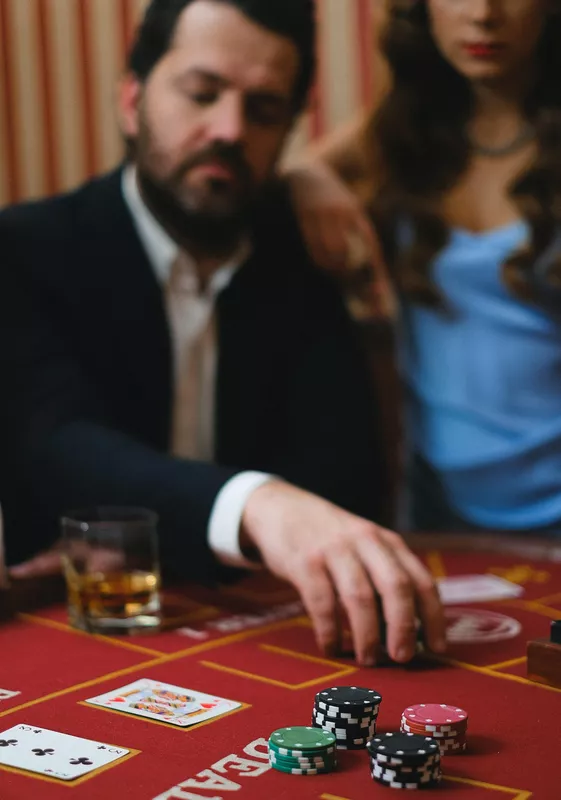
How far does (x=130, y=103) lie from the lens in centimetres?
223

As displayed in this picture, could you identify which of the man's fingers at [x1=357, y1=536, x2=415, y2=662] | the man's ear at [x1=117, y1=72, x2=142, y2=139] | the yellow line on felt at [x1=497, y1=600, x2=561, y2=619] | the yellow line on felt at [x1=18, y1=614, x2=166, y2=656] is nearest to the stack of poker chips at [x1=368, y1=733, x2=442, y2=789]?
the man's fingers at [x1=357, y1=536, x2=415, y2=662]

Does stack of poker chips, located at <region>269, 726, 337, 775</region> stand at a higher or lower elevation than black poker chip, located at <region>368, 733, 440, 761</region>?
lower

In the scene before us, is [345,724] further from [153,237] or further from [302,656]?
[153,237]

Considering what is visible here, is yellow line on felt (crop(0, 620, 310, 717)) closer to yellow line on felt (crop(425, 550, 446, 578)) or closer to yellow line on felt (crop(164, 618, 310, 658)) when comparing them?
yellow line on felt (crop(164, 618, 310, 658))

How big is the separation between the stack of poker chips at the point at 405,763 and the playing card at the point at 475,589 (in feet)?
2.04

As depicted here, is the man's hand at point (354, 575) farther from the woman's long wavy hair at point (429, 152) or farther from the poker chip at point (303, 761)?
the woman's long wavy hair at point (429, 152)

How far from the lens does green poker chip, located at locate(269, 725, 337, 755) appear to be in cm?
89

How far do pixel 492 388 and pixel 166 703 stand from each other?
1.23 meters

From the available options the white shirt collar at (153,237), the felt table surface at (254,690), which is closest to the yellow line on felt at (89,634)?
the felt table surface at (254,690)

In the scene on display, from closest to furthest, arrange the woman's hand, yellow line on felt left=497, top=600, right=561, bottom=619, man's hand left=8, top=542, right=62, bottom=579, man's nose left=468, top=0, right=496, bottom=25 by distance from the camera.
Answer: yellow line on felt left=497, top=600, right=561, bottom=619 < man's hand left=8, top=542, right=62, bottom=579 < man's nose left=468, top=0, right=496, bottom=25 < the woman's hand

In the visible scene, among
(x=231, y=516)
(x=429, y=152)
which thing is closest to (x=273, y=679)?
(x=231, y=516)

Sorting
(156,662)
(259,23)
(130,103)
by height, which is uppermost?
(259,23)

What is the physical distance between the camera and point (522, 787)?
88cm

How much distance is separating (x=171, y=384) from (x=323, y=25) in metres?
1.54
